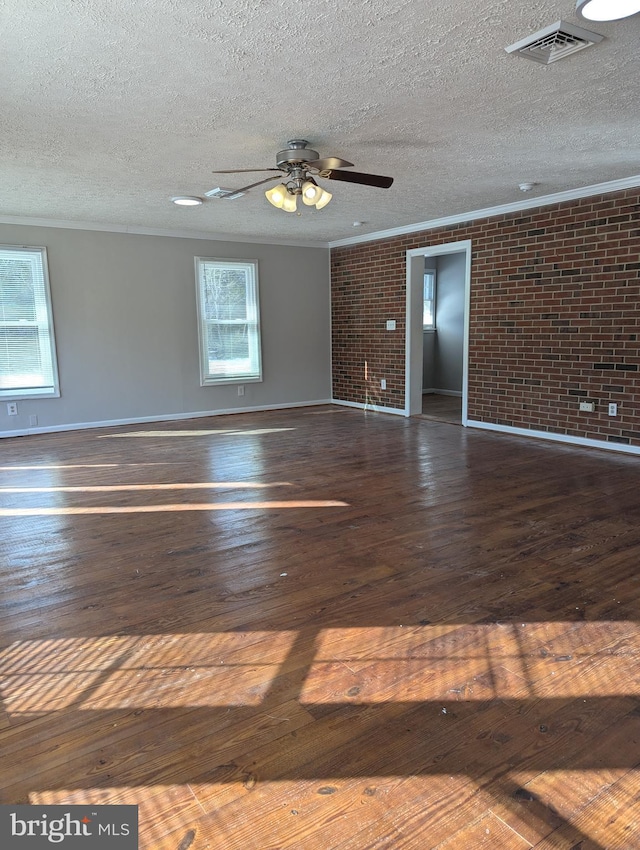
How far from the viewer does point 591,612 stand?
2.32 metres

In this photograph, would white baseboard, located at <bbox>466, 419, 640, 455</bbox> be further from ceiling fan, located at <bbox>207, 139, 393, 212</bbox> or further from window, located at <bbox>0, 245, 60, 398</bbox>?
window, located at <bbox>0, 245, 60, 398</bbox>

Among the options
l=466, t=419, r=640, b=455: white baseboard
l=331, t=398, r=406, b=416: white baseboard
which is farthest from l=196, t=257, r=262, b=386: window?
l=466, t=419, r=640, b=455: white baseboard

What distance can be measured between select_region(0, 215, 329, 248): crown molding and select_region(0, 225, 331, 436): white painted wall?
0.18 feet

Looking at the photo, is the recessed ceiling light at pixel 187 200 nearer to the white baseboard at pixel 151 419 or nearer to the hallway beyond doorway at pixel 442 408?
the white baseboard at pixel 151 419

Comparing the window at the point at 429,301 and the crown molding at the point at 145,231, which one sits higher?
the crown molding at the point at 145,231

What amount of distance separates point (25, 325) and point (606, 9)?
602cm

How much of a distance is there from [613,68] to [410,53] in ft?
3.43

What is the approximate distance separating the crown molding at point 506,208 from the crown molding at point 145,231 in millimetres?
881

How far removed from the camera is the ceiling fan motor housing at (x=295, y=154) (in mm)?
3682

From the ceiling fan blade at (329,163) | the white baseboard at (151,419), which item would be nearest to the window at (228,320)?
the white baseboard at (151,419)

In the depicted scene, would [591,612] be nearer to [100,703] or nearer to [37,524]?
[100,703]

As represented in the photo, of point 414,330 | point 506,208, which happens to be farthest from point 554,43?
point 414,330

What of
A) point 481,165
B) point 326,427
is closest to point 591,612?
point 481,165

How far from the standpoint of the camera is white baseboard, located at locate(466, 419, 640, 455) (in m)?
5.13
